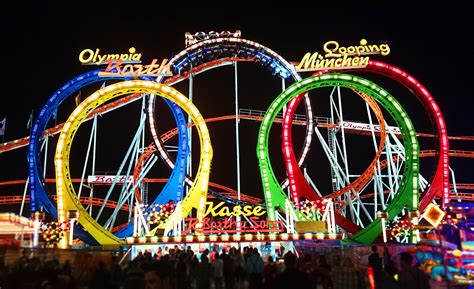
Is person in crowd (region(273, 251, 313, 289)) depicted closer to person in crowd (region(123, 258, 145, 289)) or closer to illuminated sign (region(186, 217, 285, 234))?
person in crowd (region(123, 258, 145, 289))

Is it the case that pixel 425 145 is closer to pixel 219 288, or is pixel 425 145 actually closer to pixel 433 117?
pixel 433 117

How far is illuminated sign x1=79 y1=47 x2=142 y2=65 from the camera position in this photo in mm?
22531

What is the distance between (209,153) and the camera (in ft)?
63.6

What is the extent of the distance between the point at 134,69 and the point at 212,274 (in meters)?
15.2

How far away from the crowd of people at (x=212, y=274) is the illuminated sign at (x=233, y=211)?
297 inches

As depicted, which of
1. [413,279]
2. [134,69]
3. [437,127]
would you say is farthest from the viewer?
[134,69]

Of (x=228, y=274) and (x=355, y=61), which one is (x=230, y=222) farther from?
(x=355, y=61)

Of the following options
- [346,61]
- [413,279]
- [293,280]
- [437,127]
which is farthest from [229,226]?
[293,280]

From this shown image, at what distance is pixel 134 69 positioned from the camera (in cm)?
2217

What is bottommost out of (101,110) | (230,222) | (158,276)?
(158,276)

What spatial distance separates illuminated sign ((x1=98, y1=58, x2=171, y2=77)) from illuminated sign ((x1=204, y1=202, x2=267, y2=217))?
25.5 ft

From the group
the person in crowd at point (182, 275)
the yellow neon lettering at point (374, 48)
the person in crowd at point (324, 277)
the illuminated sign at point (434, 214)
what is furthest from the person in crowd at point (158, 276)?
the yellow neon lettering at point (374, 48)

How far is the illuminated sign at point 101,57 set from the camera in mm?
22531

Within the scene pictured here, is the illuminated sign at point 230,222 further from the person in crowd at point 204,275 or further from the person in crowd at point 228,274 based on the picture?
the person in crowd at point 204,275
